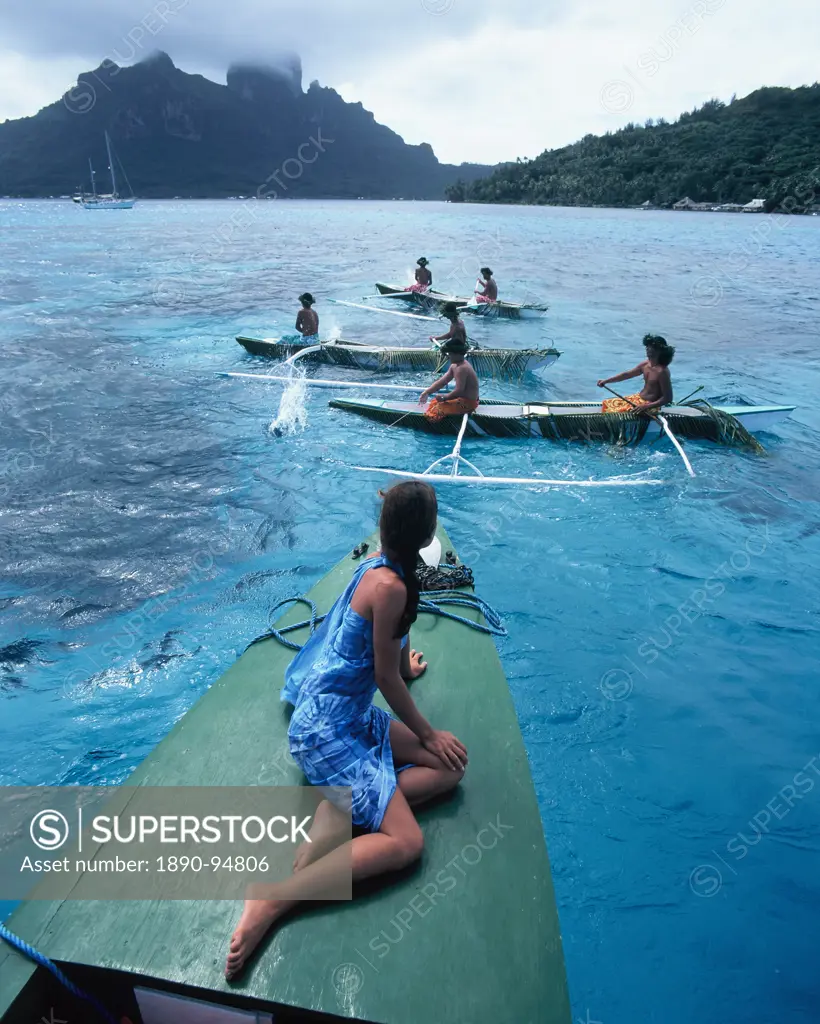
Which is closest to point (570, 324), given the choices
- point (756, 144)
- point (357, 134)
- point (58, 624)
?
point (58, 624)

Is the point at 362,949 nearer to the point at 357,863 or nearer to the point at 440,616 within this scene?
the point at 357,863

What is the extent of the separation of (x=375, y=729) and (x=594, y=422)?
26.7 feet

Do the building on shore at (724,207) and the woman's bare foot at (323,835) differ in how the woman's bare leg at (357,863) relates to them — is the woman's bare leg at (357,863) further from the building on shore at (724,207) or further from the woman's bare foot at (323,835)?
the building on shore at (724,207)

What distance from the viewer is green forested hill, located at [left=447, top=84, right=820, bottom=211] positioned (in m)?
73.6

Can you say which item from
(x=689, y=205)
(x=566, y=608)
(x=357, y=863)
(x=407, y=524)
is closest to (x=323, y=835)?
(x=357, y=863)

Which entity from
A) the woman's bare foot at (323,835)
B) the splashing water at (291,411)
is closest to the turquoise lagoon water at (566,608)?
the splashing water at (291,411)

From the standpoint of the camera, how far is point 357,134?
→ 192 m

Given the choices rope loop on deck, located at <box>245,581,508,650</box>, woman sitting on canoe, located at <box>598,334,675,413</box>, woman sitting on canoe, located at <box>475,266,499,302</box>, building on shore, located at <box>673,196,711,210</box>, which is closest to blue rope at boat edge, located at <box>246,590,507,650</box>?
rope loop on deck, located at <box>245,581,508,650</box>

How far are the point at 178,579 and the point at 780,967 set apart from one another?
5861 millimetres

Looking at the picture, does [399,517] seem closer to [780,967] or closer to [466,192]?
[780,967]

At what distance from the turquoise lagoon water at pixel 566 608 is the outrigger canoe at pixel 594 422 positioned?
0.31 metres

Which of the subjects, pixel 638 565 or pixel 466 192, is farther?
pixel 466 192

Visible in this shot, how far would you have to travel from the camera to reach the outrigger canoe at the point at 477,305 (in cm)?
1898

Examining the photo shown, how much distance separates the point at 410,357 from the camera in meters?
13.9
